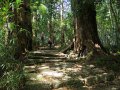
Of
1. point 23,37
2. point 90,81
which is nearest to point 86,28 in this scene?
point 23,37

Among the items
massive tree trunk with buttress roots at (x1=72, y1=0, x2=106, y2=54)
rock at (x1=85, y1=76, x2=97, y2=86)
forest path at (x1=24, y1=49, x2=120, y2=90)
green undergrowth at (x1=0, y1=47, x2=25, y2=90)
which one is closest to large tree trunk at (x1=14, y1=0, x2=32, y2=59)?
forest path at (x1=24, y1=49, x2=120, y2=90)

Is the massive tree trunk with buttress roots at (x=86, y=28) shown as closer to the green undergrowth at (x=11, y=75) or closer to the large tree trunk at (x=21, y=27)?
the large tree trunk at (x=21, y=27)

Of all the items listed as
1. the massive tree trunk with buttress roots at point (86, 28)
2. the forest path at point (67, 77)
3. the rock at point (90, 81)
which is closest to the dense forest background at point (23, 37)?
the massive tree trunk with buttress roots at point (86, 28)

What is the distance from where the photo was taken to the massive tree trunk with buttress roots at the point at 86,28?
1084 cm

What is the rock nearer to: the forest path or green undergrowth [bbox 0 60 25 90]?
the forest path

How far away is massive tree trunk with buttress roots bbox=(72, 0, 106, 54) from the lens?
10845 mm

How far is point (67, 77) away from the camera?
8344 millimetres

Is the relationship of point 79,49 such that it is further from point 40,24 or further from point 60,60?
point 40,24

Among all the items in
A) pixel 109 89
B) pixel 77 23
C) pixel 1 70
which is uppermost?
pixel 77 23

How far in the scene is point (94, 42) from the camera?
36.0 feet

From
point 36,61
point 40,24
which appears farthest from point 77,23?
point 40,24

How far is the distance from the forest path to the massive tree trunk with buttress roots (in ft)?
A: 3.83

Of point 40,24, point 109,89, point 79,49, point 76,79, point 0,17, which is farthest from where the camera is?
point 40,24

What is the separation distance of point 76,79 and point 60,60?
8.85 feet
